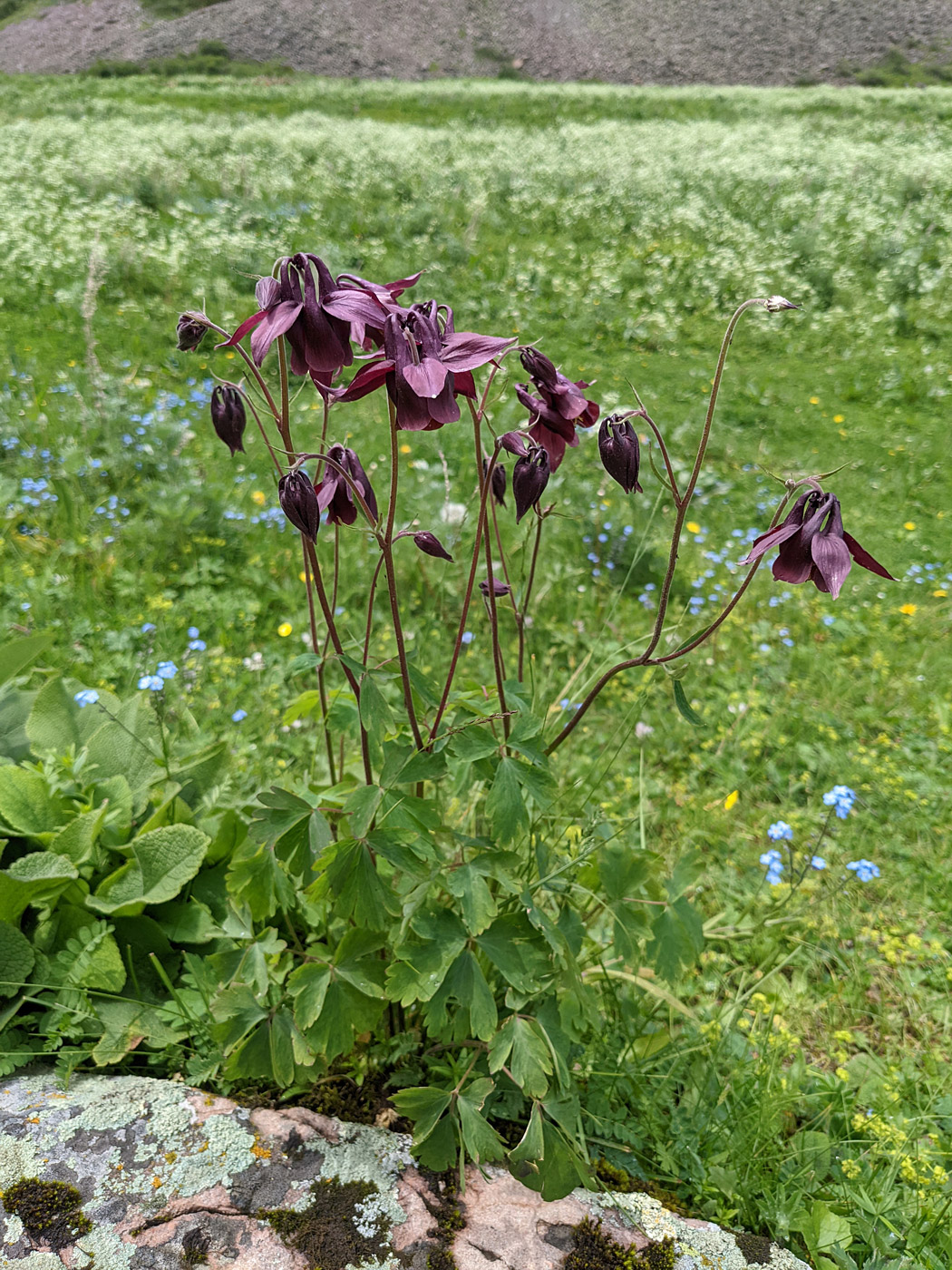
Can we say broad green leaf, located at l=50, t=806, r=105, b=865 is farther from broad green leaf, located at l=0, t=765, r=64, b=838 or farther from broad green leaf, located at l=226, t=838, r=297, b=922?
broad green leaf, located at l=226, t=838, r=297, b=922

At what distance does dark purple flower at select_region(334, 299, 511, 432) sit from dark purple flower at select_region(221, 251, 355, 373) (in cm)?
6

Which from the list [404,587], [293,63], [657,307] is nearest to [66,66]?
[293,63]

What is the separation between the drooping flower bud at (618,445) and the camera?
4.19 feet

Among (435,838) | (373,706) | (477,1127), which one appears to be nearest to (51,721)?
(435,838)

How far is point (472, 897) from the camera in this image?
1423 millimetres

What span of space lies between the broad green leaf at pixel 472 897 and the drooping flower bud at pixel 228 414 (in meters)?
0.86

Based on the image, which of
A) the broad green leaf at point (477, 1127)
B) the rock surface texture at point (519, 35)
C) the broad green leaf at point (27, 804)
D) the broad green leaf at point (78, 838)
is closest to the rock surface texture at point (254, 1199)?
the broad green leaf at point (477, 1127)

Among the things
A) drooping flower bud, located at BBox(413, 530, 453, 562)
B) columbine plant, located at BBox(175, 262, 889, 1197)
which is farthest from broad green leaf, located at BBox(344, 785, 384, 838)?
drooping flower bud, located at BBox(413, 530, 453, 562)

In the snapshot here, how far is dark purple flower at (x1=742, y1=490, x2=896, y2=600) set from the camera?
111 centimetres

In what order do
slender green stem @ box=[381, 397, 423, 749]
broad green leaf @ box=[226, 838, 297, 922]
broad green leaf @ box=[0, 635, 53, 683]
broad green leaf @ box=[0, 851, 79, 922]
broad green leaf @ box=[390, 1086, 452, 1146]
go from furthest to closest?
broad green leaf @ box=[0, 635, 53, 683] → broad green leaf @ box=[0, 851, 79, 922] → broad green leaf @ box=[226, 838, 297, 922] → broad green leaf @ box=[390, 1086, 452, 1146] → slender green stem @ box=[381, 397, 423, 749]

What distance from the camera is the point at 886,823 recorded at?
3.09m

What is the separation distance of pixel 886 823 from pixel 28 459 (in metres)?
4.45

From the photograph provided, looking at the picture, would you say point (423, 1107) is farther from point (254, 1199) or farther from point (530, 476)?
point (530, 476)

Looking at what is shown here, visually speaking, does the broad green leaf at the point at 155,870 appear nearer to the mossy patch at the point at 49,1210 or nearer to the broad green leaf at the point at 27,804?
the broad green leaf at the point at 27,804
